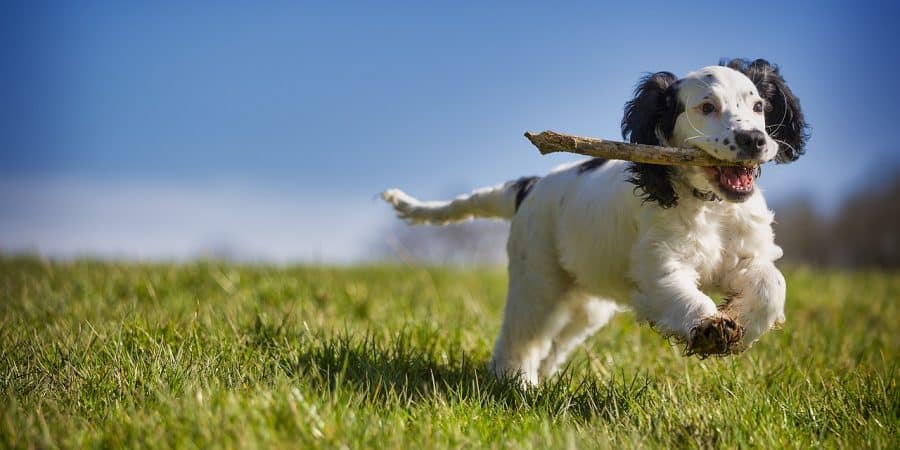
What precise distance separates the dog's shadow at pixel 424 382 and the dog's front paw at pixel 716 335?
46cm

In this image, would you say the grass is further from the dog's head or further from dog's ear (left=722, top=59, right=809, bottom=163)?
dog's ear (left=722, top=59, right=809, bottom=163)

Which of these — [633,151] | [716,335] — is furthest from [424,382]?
[633,151]

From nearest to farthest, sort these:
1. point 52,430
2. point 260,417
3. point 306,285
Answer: point 260,417
point 52,430
point 306,285

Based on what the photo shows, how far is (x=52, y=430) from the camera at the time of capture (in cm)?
305

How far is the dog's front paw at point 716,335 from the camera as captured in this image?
338 centimetres

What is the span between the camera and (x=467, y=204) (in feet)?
17.3

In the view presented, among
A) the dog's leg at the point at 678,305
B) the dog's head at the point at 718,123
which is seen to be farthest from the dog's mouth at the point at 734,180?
the dog's leg at the point at 678,305

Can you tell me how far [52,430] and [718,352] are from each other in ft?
9.38

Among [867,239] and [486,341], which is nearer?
[486,341]

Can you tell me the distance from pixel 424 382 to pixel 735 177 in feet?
6.09

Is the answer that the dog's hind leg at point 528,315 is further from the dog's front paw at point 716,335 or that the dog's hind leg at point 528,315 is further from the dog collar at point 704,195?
the dog's front paw at point 716,335

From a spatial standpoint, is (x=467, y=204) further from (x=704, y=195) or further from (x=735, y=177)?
(x=735, y=177)

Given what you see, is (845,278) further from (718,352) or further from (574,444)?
(574,444)

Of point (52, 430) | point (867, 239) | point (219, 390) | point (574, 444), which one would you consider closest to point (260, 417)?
point (219, 390)
